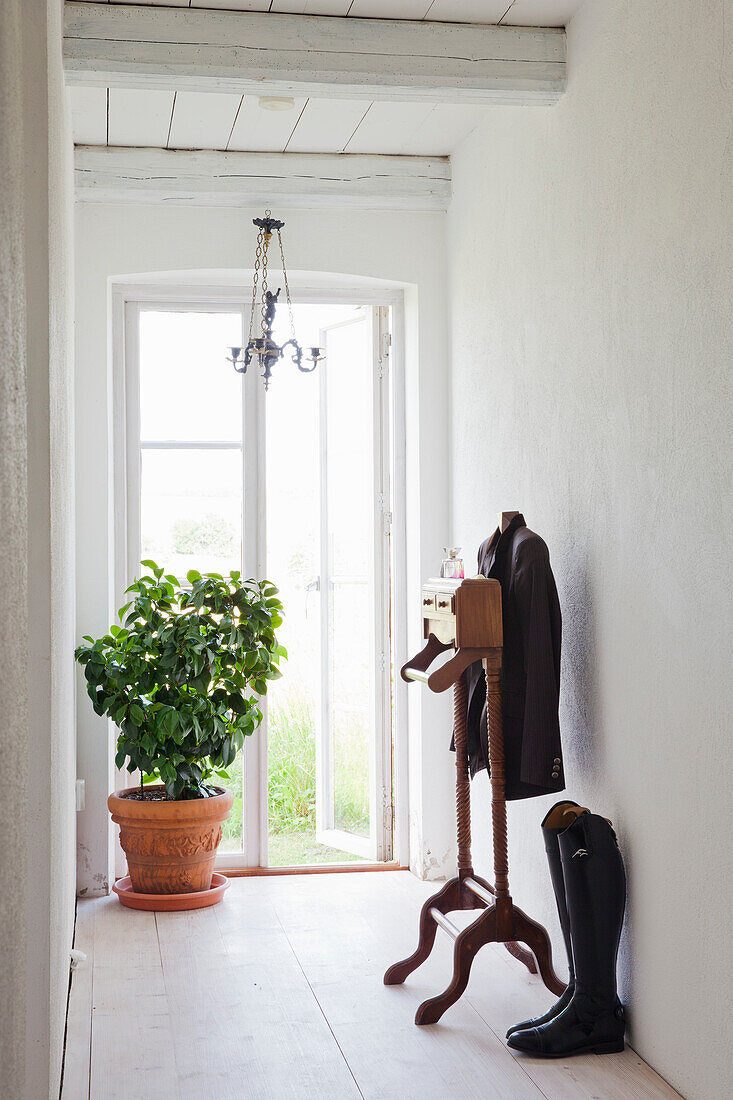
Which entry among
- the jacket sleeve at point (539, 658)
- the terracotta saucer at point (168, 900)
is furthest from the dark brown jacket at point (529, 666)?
the terracotta saucer at point (168, 900)

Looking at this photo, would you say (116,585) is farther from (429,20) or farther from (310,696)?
(429,20)

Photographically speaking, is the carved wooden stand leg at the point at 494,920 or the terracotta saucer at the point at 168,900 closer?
the carved wooden stand leg at the point at 494,920

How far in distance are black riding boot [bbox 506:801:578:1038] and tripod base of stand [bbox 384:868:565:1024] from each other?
156 mm

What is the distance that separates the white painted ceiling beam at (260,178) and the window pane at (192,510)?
41.6 inches

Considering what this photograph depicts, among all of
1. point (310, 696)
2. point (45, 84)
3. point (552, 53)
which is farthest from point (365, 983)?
point (552, 53)

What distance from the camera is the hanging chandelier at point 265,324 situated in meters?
4.25

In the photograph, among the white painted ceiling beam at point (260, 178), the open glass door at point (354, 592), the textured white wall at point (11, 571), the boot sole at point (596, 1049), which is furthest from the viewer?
the open glass door at point (354, 592)

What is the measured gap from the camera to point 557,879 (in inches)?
112

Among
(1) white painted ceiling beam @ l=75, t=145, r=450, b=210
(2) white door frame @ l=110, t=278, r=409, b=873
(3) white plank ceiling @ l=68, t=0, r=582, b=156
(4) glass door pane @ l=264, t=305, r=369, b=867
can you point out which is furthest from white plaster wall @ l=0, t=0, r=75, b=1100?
(4) glass door pane @ l=264, t=305, r=369, b=867

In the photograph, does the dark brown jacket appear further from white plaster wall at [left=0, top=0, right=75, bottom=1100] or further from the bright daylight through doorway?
the bright daylight through doorway

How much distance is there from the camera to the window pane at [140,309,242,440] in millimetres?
4652

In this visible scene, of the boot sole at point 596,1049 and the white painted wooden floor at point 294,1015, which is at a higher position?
the boot sole at point 596,1049

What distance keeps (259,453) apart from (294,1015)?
7.95ft

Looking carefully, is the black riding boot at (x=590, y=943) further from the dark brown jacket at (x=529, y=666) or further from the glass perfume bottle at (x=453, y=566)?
the glass perfume bottle at (x=453, y=566)
